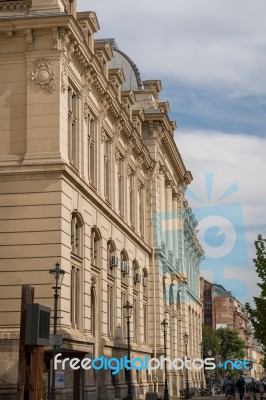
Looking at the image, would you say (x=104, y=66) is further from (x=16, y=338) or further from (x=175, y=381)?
(x=175, y=381)

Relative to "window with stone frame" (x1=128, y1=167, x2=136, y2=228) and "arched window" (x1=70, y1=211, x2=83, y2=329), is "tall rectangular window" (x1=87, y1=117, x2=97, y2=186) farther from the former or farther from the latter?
"window with stone frame" (x1=128, y1=167, x2=136, y2=228)

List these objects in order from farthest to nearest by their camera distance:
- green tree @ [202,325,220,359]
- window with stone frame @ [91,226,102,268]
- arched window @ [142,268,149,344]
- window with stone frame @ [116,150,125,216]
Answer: green tree @ [202,325,220,359], arched window @ [142,268,149,344], window with stone frame @ [116,150,125,216], window with stone frame @ [91,226,102,268]

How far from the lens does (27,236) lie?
36312mm

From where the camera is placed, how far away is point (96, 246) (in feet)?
147

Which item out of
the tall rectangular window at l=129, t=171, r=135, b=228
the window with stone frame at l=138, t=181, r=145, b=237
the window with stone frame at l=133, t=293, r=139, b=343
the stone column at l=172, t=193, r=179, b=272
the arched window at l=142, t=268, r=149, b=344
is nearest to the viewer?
the window with stone frame at l=133, t=293, r=139, b=343

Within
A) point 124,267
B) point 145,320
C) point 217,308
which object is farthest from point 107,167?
point 217,308

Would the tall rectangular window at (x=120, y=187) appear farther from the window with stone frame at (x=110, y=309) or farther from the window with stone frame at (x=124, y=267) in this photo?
the window with stone frame at (x=110, y=309)

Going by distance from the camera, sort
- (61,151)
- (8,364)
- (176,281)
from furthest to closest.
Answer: (176,281) → (61,151) → (8,364)

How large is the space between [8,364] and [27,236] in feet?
18.9

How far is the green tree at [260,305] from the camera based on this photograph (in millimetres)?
40438

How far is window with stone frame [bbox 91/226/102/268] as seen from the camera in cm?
4378

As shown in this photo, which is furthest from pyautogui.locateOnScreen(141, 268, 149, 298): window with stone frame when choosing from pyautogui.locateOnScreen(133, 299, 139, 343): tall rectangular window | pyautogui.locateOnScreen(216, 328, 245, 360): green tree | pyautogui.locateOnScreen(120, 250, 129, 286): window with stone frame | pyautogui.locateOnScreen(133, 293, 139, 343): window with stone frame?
pyautogui.locateOnScreen(216, 328, 245, 360): green tree

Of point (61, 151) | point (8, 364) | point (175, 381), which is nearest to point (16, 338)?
point (8, 364)

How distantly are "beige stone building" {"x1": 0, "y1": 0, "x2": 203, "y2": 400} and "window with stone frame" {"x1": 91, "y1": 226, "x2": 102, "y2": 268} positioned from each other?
0.08 meters
